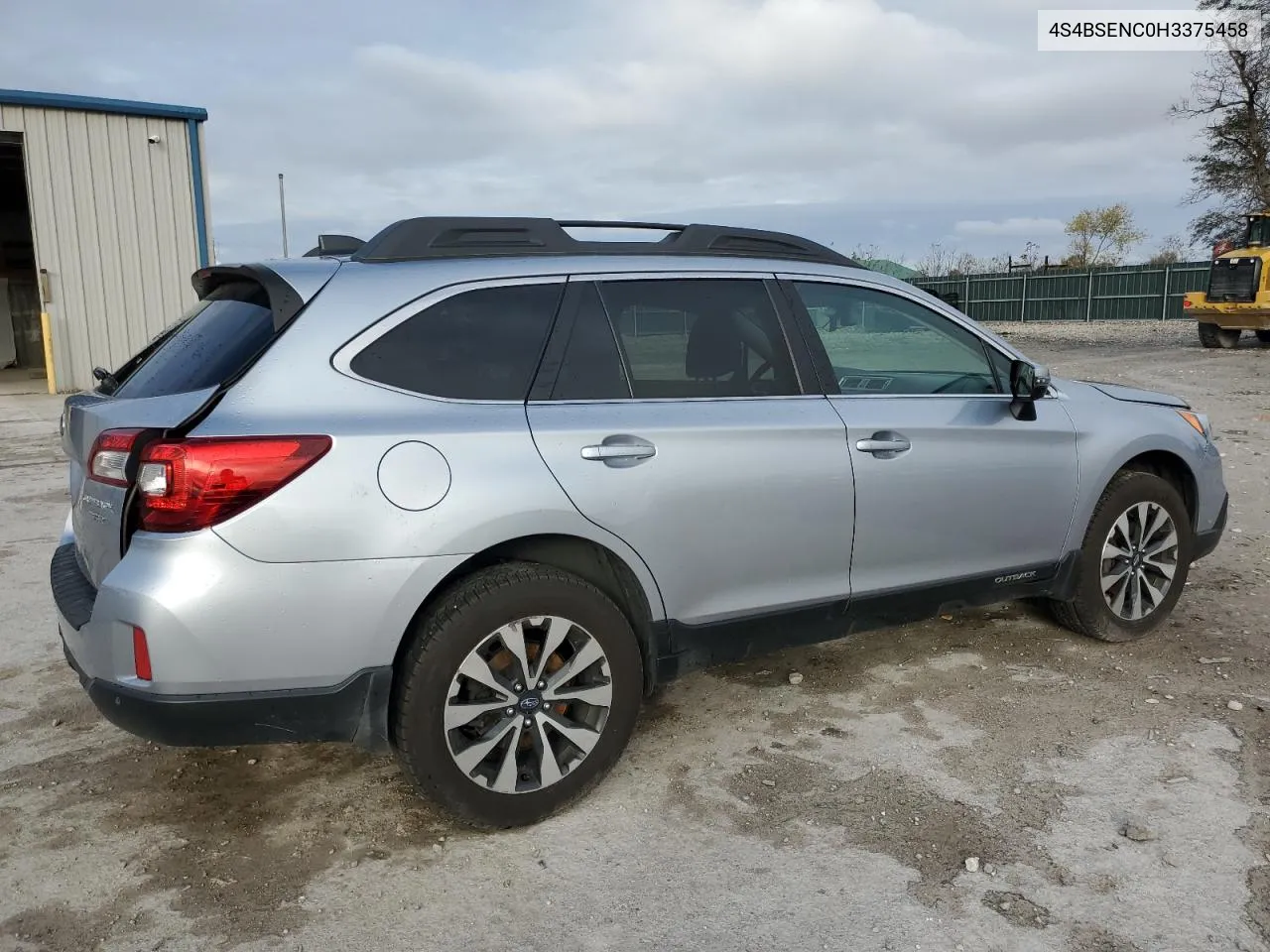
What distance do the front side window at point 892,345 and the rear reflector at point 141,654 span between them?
2.38m

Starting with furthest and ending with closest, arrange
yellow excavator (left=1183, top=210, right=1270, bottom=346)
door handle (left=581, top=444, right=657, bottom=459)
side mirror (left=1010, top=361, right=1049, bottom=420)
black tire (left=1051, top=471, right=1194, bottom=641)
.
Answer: yellow excavator (left=1183, top=210, right=1270, bottom=346)
black tire (left=1051, top=471, right=1194, bottom=641)
side mirror (left=1010, top=361, right=1049, bottom=420)
door handle (left=581, top=444, right=657, bottom=459)

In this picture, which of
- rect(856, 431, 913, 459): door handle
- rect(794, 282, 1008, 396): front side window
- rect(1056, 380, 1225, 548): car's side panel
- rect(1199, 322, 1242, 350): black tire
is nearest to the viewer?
rect(856, 431, 913, 459): door handle

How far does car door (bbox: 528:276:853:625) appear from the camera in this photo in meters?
3.07

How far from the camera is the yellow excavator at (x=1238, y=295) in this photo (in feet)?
66.1

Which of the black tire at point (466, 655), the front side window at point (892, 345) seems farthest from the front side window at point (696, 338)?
the black tire at point (466, 655)

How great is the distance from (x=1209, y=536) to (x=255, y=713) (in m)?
4.19

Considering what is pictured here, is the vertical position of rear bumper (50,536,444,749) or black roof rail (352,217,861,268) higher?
black roof rail (352,217,861,268)

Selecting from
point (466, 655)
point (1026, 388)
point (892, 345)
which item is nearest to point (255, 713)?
point (466, 655)

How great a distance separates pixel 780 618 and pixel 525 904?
1.29 meters

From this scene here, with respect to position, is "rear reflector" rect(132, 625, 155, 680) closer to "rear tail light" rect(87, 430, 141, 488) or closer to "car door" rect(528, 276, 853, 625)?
"rear tail light" rect(87, 430, 141, 488)

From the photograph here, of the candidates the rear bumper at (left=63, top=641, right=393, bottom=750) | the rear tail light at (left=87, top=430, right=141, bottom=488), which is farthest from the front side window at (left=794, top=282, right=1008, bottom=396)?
the rear tail light at (left=87, top=430, right=141, bottom=488)

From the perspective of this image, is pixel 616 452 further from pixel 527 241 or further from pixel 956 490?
pixel 956 490

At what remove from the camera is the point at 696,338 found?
3467 mm

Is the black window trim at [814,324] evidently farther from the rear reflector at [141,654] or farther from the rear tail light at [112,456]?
the rear reflector at [141,654]
